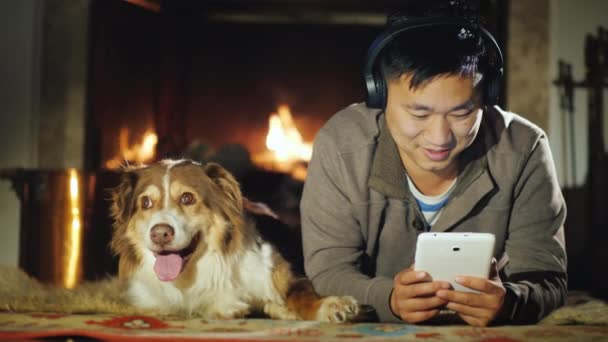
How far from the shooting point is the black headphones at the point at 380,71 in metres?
1.21

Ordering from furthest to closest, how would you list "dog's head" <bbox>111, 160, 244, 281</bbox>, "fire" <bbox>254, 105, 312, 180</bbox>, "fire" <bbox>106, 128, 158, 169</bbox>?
"fire" <bbox>254, 105, 312, 180</bbox>, "fire" <bbox>106, 128, 158, 169</bbox>, "dog's head" <bbox>111, 160, 244, 281</bbox>

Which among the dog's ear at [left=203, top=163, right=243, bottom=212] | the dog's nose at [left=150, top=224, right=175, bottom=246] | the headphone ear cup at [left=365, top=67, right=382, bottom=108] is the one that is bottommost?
the dog's nose at [left=150, top=224, right=175, bottom=246]

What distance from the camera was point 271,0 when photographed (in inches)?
115

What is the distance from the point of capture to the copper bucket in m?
1.48

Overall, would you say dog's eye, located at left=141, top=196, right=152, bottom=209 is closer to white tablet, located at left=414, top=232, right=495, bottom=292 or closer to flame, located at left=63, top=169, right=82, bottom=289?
flame, located at left=63, top=169, right=82, bottom=289

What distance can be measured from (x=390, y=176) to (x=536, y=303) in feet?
1.21

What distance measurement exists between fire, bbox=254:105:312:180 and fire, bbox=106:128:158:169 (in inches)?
21.6

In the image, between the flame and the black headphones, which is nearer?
the black headphones

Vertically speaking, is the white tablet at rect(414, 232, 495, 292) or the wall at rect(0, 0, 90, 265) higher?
the wall at rect(0, 0, 90, 265)

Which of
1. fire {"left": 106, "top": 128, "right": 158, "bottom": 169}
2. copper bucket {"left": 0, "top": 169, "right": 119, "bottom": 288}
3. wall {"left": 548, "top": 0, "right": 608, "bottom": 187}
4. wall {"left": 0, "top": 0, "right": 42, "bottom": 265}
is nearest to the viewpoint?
copper bucket {"left": 0, "top": 169, "right": 119, "bottom": 288}

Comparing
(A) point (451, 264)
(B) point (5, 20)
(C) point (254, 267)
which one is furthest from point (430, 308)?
(B) point (5, 20)

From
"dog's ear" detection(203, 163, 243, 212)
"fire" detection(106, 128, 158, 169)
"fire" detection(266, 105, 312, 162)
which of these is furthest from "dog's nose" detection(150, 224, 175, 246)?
"fire" detection(266, 105, 312, 162)

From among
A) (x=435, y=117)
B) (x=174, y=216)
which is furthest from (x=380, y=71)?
(x=174, y=216)

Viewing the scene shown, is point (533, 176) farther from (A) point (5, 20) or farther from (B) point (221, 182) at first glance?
(A) point (5, 20)
